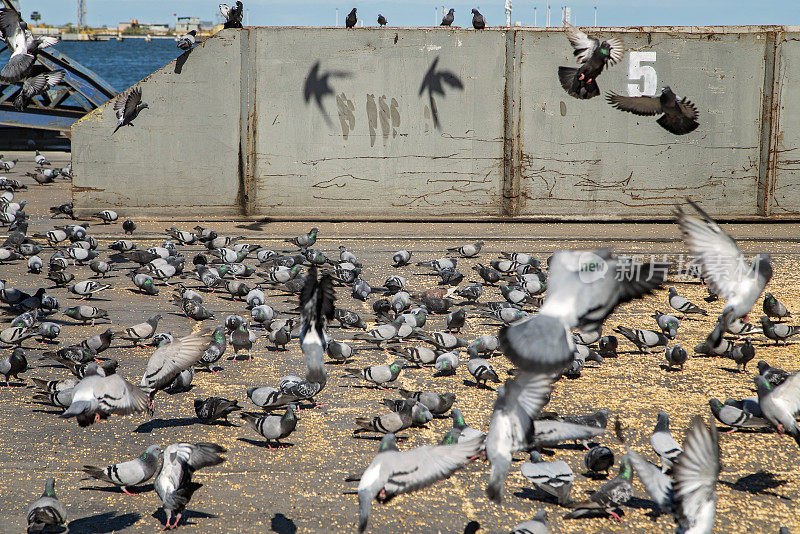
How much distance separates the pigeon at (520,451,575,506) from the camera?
533 centimetres

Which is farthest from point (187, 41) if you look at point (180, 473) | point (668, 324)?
point (180, 473)

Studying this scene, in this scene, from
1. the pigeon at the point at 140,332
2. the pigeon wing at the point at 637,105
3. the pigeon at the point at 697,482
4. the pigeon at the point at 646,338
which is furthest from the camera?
the pigeon wing at the point at 637,105

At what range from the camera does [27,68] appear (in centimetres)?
1176

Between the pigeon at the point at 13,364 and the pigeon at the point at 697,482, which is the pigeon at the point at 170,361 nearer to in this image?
the pigeon at the point at 13,364

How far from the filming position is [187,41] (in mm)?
15164

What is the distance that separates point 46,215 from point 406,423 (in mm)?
11826

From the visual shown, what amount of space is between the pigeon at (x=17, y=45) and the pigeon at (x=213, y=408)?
7.45 metres

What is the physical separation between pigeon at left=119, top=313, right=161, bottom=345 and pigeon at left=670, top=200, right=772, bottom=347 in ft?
18.6

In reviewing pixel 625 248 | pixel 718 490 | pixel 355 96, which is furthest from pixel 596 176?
pixel 718 490

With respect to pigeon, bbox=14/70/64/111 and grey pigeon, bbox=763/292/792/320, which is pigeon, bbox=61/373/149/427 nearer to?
grey pigeon, bbox=763/292/792/320

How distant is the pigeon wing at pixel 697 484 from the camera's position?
14.8 feet

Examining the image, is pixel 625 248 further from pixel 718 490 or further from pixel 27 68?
pixel 27 68

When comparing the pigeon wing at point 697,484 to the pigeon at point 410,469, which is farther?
the pigeon at point 410,469

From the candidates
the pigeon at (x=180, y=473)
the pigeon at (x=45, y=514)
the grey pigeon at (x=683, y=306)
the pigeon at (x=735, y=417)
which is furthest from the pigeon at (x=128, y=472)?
the grey pigeon at (x=683, y=306)
